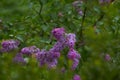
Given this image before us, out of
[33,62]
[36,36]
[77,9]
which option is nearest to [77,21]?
[77,9]

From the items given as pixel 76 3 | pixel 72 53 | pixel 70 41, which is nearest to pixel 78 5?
pixel 76 3

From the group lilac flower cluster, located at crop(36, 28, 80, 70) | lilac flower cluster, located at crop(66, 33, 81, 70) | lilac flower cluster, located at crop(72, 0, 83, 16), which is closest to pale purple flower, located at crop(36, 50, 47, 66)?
lilac flower cluster, located at crop(36, 28, 80, 70)

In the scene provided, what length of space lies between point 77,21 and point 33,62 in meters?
2.46

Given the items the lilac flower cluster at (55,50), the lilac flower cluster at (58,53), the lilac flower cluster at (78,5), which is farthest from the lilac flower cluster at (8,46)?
the lilac flower cluster at (78,5)

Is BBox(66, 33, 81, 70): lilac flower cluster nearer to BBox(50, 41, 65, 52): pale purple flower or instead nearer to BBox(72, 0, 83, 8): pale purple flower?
BBox(50, 41, 65, 52): pale purple flower

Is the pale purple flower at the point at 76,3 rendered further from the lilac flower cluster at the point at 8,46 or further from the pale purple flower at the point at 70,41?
the lilac flower cluster at the point at 8,46

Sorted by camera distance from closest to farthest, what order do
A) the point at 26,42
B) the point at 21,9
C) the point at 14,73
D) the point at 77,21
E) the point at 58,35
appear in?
the point at 21,9 → the point at 14,73 → the point at 58,35 → the point at 26,42 → the point at 77,21

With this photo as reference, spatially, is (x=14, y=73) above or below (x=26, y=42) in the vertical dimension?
above

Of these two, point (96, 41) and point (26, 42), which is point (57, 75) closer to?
point (96, 41)

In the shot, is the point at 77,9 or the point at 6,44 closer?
the point at 6,44

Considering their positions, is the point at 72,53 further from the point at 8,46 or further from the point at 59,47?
the point at 8,46

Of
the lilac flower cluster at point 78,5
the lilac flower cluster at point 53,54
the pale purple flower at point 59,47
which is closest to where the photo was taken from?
the lilac flower cluster at point 53,54

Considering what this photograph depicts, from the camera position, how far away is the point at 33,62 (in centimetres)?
151

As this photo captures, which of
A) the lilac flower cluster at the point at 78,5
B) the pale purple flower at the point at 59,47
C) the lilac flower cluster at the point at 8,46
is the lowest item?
the lilac flower cluster at the point at 78,5
